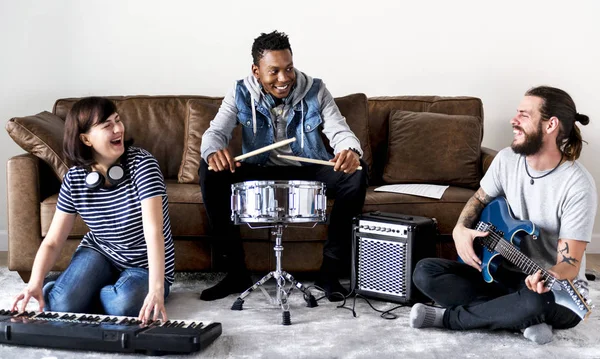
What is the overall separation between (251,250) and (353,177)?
61 centimetres

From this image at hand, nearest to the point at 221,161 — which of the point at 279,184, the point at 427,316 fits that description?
the point at 279,184

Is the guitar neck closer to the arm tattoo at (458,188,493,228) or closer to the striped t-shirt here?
the arm tattoo at (458,188,493,228)

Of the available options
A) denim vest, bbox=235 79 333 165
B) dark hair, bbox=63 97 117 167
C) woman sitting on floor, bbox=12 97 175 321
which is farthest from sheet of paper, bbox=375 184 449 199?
dark hair, bbox=63 97 117 167

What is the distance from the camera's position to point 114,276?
9.58 feet

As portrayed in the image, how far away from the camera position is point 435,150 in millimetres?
3861

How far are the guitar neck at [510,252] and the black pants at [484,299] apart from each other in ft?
0.35

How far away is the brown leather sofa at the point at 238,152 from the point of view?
341 cm

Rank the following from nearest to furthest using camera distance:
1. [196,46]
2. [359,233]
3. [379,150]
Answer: [359,233]
[379,150]
[196,46]

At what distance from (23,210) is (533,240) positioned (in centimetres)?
221

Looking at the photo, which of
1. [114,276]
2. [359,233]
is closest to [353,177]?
[359,233]

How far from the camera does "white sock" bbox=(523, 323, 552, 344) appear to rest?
2.56m

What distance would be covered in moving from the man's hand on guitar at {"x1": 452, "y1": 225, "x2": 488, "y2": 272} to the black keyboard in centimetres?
95

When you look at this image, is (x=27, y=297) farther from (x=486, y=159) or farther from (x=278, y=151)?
(x=486, y=159)

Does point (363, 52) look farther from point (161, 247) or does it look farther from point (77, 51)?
point (161, 247)
